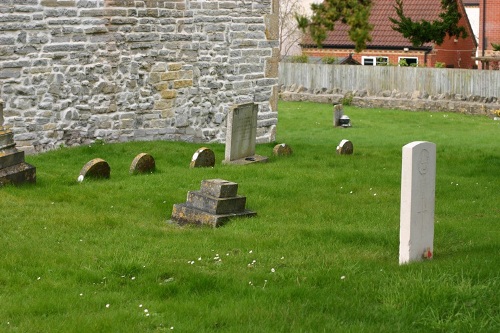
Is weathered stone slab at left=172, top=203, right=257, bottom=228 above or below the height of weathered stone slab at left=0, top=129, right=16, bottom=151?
below

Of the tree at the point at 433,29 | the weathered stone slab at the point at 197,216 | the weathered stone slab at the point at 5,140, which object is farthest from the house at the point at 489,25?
the weathered stone slab at the point at 197,216

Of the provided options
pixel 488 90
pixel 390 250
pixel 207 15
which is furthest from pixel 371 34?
pixel 390 250

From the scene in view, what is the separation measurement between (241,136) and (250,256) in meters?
7.84

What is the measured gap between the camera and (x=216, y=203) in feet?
36.3

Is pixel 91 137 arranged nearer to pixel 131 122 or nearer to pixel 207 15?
pixel 131 122

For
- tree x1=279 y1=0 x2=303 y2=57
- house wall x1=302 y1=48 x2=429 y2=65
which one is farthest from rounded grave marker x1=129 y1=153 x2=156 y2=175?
tree x1=279 y1=0 x2=303 y2=57

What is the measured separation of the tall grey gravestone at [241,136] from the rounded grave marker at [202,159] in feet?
1.62

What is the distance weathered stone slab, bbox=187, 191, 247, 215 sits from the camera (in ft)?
36.4

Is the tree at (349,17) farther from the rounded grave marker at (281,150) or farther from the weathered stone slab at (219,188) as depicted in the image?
the weathered stone slab at (219,188)

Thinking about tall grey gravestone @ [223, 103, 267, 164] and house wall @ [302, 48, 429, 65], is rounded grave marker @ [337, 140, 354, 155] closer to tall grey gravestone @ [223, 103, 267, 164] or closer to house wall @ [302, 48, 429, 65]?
tall grey gravestone @ [223, 103, 267, 164]

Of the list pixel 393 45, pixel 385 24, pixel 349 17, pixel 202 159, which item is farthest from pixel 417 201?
pixel 385 24

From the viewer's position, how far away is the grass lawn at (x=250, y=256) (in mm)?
7164

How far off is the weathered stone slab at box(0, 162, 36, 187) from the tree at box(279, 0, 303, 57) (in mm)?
42148

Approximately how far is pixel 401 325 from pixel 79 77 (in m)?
12.0
